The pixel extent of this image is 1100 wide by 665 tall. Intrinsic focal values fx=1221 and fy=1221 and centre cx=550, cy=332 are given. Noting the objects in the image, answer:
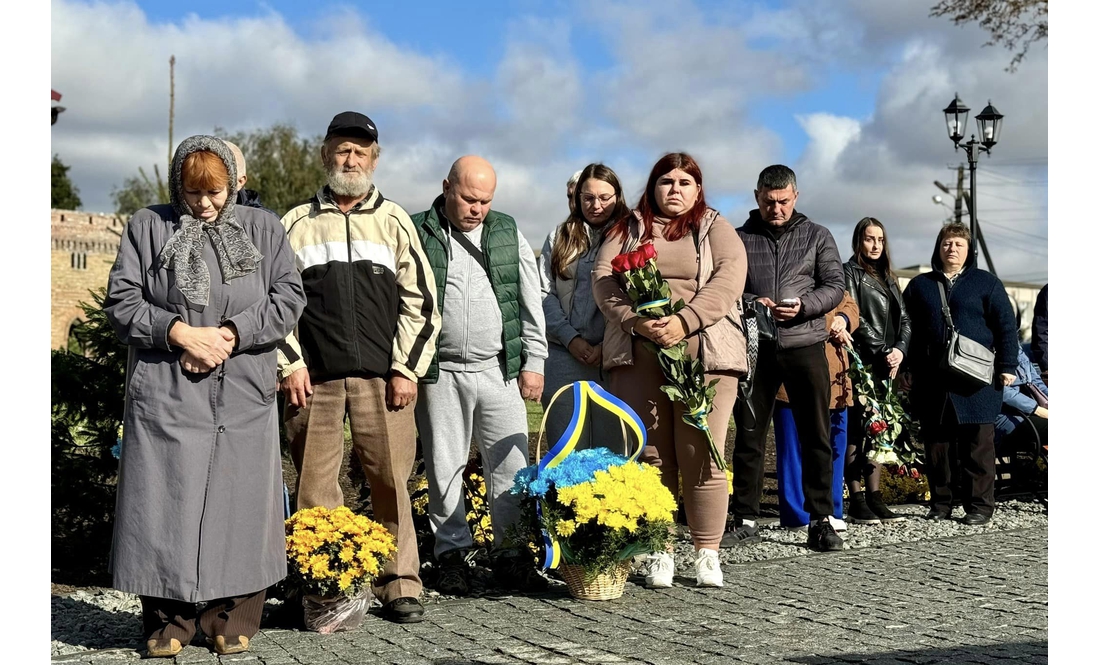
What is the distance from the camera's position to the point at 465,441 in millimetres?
6148

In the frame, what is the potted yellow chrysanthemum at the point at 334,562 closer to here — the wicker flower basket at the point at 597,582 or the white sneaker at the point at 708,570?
the wicker flower basket at the point at 597,582

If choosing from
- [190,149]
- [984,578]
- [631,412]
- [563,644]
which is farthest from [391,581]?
[984,578]

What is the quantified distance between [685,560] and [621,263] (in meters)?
1.90

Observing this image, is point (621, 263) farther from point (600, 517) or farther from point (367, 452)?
point (367, 452)

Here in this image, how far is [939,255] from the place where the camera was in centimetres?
868

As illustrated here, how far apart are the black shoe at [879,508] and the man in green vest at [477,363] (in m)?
3.46

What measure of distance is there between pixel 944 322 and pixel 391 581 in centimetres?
474

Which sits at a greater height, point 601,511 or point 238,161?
point 238,161

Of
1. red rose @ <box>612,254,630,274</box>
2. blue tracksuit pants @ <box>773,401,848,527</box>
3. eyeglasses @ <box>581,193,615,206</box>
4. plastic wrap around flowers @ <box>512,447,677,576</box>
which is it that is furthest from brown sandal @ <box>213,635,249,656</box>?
blue tracksuit pants @ <box>773,401,848,527</box>

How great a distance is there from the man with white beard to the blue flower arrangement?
2.00ft

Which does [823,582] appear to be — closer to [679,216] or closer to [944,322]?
[679,216]

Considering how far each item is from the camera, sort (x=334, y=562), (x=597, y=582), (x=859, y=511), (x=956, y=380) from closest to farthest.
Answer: (x=334, y=562)
(x=597, y=582)
(x=956, y=380)
(x=859, y=511)

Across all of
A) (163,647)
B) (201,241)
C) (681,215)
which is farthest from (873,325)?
(163,647)

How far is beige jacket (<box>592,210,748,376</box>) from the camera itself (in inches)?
236
